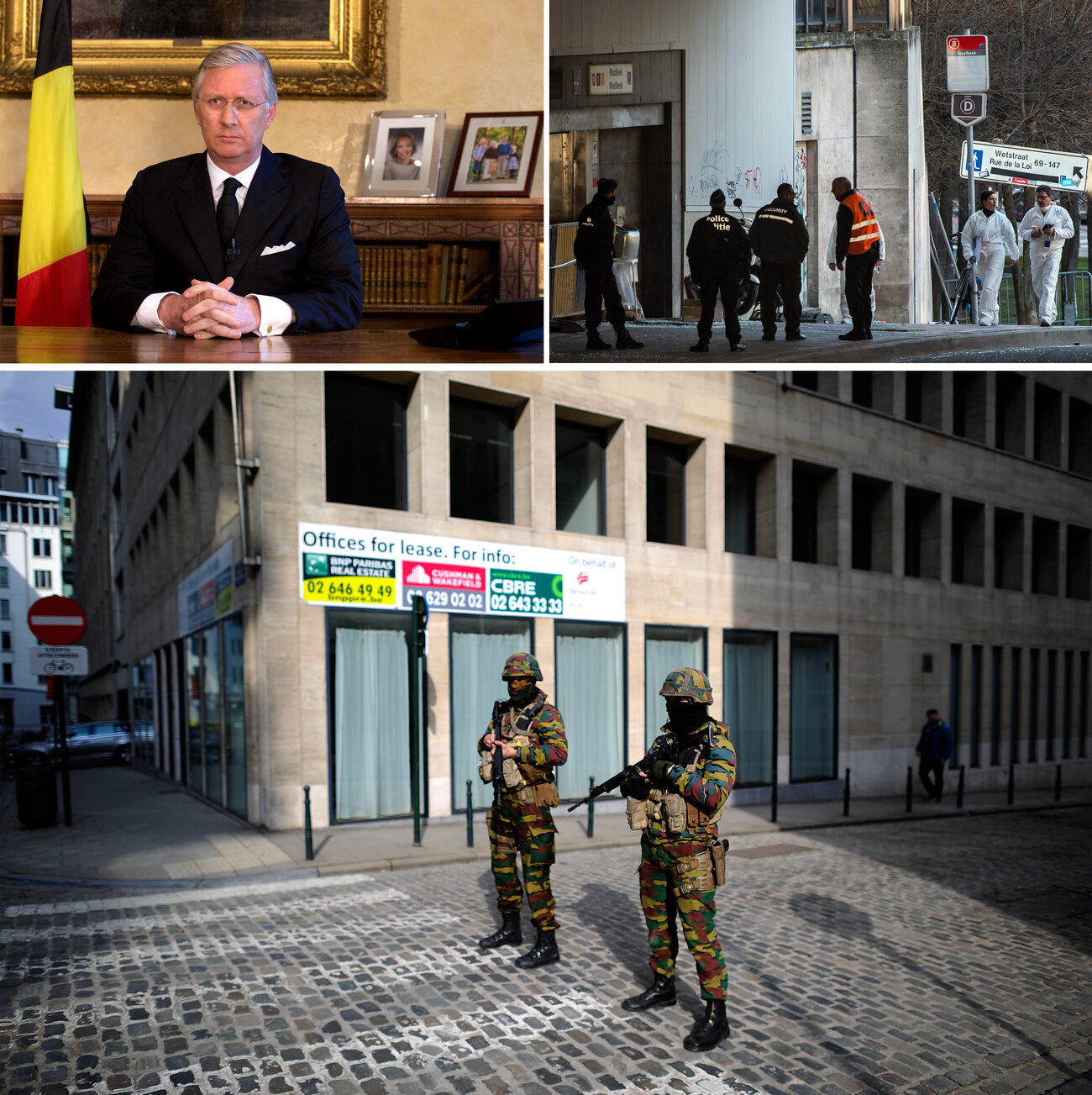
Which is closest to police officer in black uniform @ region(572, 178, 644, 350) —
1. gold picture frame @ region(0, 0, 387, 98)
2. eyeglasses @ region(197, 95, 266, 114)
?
gold picture frame @ region(0, 0, 387, 98)

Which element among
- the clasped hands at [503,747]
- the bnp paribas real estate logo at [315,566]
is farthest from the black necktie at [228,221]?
the bnp paribas real estate logo at [315,566]

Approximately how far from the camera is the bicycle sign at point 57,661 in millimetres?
15273

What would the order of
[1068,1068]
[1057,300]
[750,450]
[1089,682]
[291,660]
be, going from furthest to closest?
[1089,682] < [750,450] < [291,660] < [1057,300] < [1068,1068]

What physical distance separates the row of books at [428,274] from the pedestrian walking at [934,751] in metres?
16.2

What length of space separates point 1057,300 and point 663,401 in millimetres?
12121

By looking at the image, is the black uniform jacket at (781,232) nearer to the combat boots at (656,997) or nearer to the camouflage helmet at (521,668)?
the camouflage helmet at (521,668)

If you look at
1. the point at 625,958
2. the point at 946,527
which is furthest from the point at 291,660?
the point at 946,527

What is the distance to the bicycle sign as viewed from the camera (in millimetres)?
15273

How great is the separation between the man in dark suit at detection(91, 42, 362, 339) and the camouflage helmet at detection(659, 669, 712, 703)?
2957 mm

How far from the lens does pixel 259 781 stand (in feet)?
47.8

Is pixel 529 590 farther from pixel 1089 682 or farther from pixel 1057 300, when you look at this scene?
pixel 1089 682

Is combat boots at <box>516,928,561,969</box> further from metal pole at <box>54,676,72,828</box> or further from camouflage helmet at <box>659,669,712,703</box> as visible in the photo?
metal pole at <box>54,676,72,828</box>

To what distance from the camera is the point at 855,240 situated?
6.29 m

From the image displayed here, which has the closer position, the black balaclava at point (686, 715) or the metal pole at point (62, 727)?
the black balaclava at point (686, 715)
